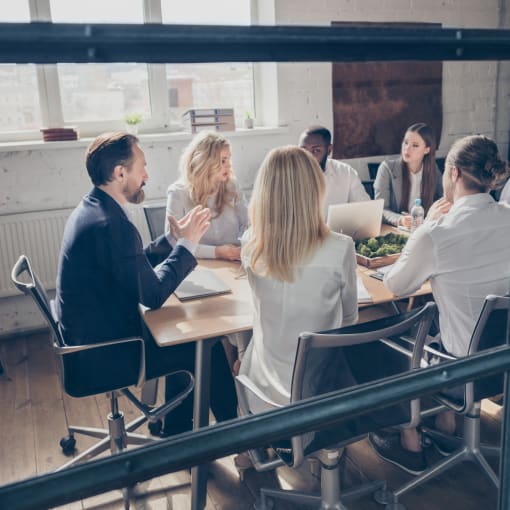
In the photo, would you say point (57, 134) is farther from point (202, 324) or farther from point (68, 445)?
point (202, 324)

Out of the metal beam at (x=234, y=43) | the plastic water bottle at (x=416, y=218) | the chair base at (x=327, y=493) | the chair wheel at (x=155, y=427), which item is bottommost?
the chair wheel at (x=155, y=427)

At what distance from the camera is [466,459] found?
7.08 ft

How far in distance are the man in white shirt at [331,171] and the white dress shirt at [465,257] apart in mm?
1446

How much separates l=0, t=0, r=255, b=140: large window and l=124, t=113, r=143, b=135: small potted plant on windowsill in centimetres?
13

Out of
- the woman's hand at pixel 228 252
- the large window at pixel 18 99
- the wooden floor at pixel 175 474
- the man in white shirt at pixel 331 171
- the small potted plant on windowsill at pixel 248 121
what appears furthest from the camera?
the small potted plant on windowsill at pixel 248 121

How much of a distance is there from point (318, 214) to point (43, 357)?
2.23 meters

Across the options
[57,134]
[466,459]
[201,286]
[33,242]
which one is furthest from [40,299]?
[57,134]

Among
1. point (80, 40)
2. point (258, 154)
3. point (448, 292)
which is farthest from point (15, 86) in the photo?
point (80, 40)

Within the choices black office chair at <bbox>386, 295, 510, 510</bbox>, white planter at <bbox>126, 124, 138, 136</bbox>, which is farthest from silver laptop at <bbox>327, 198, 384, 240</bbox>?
white planter at <bbox>126, 124, 138, 136</bbox>

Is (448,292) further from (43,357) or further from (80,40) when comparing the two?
(43,357)

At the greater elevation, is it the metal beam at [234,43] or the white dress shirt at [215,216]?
the metal beam at [234,43]

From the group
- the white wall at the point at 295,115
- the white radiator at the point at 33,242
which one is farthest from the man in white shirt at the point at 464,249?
the white radiator at the point at 33,242

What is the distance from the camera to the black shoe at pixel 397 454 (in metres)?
2.25

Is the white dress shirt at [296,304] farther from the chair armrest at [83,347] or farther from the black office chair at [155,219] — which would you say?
the black office chair at [155,219]
